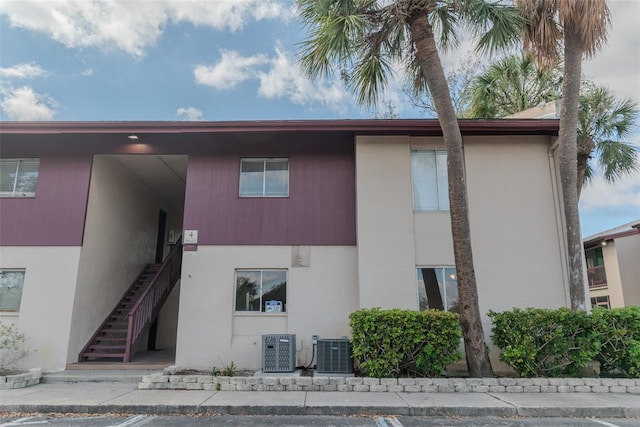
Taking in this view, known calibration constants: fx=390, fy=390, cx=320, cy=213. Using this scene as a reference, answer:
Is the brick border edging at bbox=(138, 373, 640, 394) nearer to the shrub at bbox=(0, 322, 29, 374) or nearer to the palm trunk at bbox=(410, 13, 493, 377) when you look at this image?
the palm trunk at bbox=(410, 13, 493, 377)

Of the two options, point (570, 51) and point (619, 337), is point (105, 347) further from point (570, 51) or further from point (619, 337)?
point (570, 51)

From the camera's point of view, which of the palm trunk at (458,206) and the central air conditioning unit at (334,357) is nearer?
the palm trunk at (458,206)

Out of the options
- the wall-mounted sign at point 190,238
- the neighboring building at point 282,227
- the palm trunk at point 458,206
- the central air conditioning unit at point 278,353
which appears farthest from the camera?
the wall-mounted sign at point 190,238

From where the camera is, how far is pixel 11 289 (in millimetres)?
8945

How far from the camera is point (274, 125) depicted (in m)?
8.72

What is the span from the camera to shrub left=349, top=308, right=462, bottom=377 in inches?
277

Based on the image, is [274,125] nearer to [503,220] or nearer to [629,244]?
[503,220]

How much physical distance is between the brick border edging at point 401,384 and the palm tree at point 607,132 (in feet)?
21.2

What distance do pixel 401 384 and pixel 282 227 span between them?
13.7 feet

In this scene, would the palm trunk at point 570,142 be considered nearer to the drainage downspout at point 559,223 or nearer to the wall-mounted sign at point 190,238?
the drainage downspout at point 559,223

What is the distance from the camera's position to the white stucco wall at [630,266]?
17.8 meters

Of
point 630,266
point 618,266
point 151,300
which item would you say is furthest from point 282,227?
point 618,266

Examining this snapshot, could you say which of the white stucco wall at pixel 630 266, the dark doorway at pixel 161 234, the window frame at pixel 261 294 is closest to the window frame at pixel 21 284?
the dark doorway at pixel 161 234

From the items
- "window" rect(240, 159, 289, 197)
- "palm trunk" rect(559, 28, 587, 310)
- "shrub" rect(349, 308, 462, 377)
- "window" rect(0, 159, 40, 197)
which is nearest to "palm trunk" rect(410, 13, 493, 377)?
"shrub" rect(349, 308, 462, 377)
